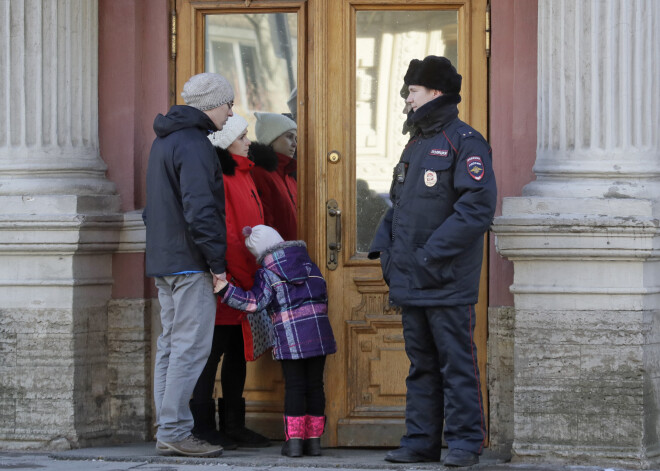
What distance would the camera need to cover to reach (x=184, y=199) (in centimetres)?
641

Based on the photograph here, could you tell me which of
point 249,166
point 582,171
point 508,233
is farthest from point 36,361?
point 582,171

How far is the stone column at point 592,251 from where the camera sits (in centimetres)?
643

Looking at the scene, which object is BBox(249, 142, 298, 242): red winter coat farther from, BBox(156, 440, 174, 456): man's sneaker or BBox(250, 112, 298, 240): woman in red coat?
BBox(156, 440, 174, 456): man's sneaker

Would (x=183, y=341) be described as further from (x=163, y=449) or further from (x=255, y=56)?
(x=255, y=56)

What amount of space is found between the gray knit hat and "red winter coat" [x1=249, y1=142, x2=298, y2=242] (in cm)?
75

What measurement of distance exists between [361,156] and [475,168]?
4.40 feet

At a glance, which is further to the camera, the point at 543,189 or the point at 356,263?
the point at 356,263

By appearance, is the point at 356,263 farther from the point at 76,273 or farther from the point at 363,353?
the point at 76,273

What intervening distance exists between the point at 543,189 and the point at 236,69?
77.6 inches

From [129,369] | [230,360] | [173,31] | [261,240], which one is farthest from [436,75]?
[129,369]

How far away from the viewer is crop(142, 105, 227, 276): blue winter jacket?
6410 millimetres

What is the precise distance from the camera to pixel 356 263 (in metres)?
7.30

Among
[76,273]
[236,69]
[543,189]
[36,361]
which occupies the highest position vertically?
[236,69]

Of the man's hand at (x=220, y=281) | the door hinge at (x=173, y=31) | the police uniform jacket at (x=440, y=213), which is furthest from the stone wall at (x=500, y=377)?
the door hinge at (x=173, y=31)
